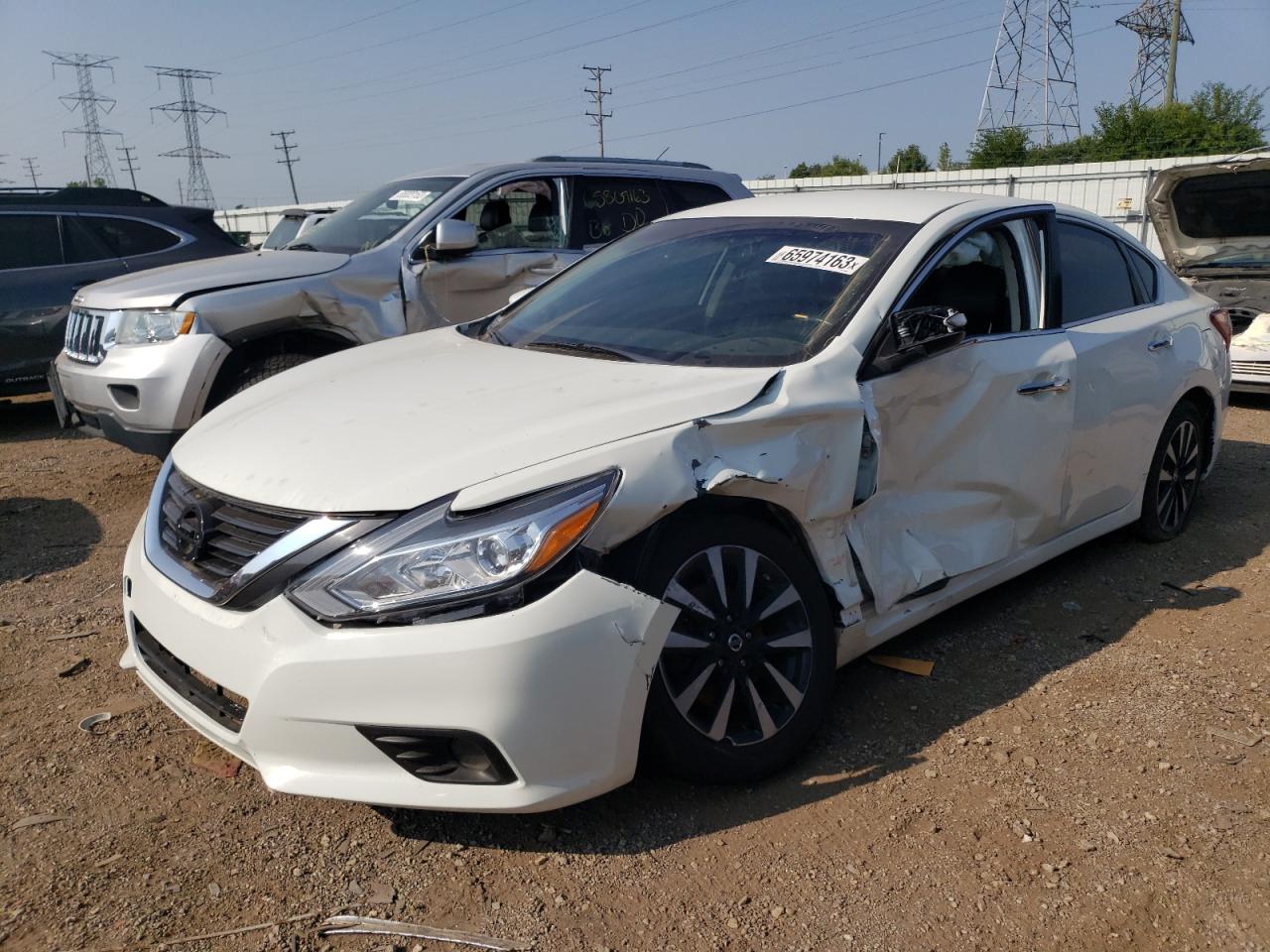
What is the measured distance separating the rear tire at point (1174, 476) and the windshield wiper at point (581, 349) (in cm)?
267

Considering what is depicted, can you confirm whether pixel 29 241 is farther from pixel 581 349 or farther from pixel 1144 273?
pixel 1144 273

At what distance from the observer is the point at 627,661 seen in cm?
241

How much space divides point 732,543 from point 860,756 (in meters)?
0.82

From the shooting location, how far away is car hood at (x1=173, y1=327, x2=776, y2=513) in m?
2.45

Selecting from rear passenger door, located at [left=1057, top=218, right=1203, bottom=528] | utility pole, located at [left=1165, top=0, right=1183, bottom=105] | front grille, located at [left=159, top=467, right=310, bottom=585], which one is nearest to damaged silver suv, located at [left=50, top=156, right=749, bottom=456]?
front grille, located at [left=159, top=467, right=310, bottom=585]

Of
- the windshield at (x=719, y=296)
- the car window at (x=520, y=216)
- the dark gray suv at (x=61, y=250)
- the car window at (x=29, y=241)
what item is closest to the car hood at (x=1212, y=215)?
the car window at (x=520, y=216)

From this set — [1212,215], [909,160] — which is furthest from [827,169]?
[1212,215]

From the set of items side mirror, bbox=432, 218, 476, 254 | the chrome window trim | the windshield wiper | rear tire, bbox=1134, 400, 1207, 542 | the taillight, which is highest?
side mirror, bbox=432, 218, 476, 254

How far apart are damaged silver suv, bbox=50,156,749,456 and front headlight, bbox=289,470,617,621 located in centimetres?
323

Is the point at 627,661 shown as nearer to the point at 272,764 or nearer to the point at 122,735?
the point at 272,764

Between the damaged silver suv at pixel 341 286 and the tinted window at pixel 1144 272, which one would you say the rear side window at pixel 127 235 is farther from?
the tinted window at pixel 1144 272

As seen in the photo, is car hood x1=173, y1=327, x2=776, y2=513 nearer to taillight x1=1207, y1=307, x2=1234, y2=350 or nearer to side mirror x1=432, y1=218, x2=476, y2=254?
side mirror x1=432, y1=218, x2=476, y2=254

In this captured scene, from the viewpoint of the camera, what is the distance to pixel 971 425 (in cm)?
347

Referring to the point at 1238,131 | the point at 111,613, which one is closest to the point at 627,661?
the point at 111,613
